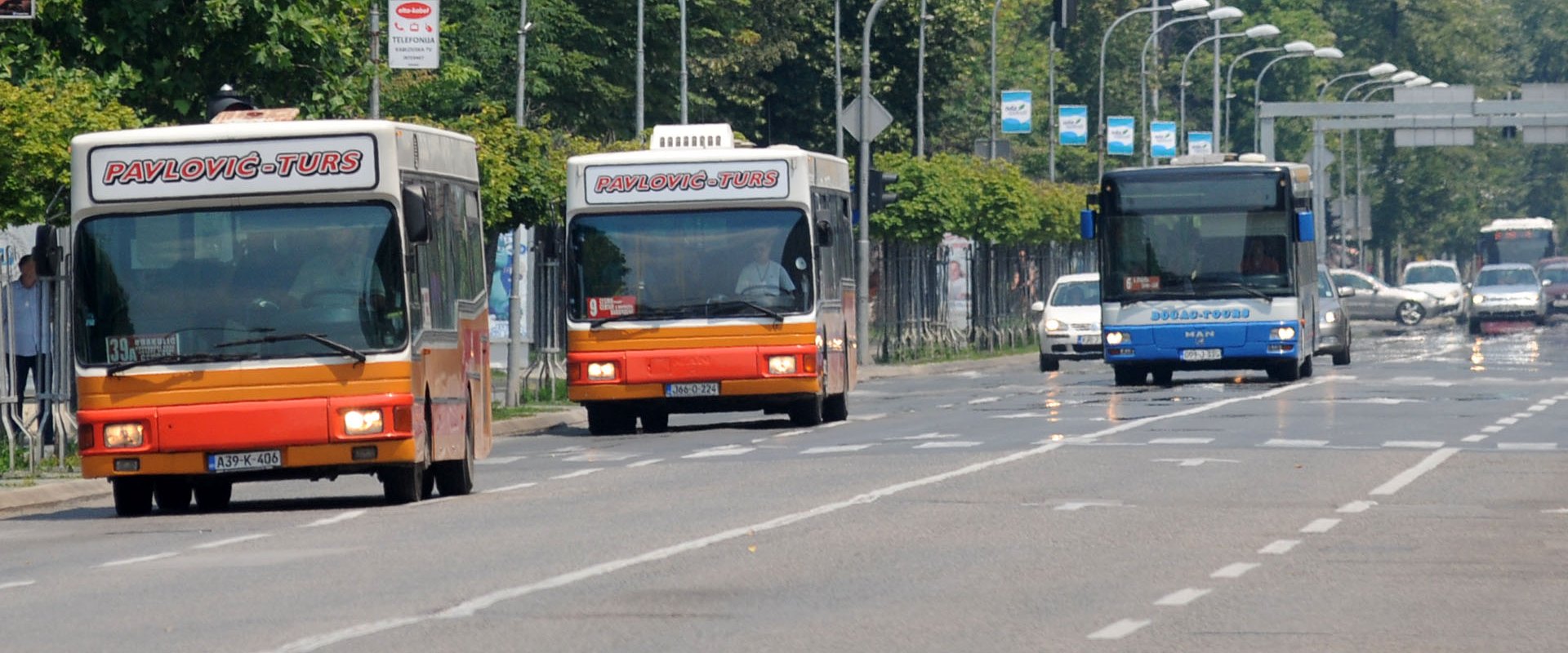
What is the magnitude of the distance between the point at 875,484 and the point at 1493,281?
59191 mm

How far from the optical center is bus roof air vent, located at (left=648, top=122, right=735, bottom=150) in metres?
29.6

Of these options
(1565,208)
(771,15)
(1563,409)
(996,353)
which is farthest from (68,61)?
(1565,208)

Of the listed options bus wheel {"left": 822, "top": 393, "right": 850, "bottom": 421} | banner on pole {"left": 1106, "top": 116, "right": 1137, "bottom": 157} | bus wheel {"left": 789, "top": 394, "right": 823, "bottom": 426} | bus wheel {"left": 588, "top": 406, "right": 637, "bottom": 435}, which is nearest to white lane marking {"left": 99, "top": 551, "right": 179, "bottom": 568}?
bus wheel {"left": 588, "top": 406, "right": 637, "bottom": 435}

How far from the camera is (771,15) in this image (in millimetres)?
74625

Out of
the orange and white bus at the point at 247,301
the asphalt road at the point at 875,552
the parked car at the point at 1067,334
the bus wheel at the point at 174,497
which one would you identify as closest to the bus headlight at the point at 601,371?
the asphalt road at the point at 875,552

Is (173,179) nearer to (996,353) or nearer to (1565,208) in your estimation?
(996,353)

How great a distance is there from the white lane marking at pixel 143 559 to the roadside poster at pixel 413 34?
16.2 meters

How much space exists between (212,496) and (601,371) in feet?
28.4

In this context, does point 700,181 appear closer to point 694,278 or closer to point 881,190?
point 694,278

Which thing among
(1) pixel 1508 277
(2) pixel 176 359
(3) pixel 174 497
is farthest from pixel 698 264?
(1) pixel 1508 277

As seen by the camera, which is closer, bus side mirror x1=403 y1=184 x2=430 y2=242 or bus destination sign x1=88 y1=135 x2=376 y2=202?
bus side mirror x1=403 y1=184 x2=430 y2=242

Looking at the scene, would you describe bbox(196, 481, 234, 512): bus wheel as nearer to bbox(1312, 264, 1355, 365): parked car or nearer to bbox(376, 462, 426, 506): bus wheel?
bbox(376, 462, 426, 506): bus wheel

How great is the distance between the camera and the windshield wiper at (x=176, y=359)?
1823 cm

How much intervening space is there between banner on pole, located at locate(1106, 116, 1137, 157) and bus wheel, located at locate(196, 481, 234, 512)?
53151mm
